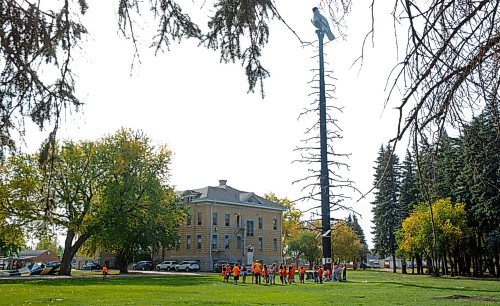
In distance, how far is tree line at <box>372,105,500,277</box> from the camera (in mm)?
3943

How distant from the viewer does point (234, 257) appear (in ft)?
194

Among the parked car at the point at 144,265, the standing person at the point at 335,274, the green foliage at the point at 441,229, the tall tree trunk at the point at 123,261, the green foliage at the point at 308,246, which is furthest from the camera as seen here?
the green foliage at the point at 308,246

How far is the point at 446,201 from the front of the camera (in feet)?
128

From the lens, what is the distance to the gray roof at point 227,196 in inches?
2329

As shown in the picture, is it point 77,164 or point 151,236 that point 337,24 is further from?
point 151,236

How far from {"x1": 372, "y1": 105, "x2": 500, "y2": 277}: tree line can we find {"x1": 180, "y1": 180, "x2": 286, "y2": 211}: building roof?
612 inches

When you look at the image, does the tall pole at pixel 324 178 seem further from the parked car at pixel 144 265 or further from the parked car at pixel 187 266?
the parked car at pixel 144 265

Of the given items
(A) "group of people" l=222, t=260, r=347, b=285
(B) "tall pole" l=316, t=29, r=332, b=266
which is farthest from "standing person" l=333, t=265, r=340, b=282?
(B) "tall pole" l=316, t=29, r=332, b=266

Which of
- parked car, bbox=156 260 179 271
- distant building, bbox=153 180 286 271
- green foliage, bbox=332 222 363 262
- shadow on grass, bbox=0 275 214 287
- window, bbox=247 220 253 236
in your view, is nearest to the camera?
shadow on grass, bbox=0 275 214 287

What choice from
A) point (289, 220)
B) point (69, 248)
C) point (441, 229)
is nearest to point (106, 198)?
point (69, 248)

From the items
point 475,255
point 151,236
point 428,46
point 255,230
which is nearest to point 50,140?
point 428,46

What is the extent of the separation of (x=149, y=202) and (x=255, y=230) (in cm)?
2246

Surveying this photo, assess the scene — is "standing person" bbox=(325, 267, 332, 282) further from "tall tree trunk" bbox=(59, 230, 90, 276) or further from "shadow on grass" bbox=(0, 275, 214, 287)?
"tall tree trunk" bbox=(59, 230, 90, 276)

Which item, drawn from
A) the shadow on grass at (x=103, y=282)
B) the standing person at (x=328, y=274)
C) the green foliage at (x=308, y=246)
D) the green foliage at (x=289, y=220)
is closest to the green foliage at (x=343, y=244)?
the green foliage at (x=308, y=246)
